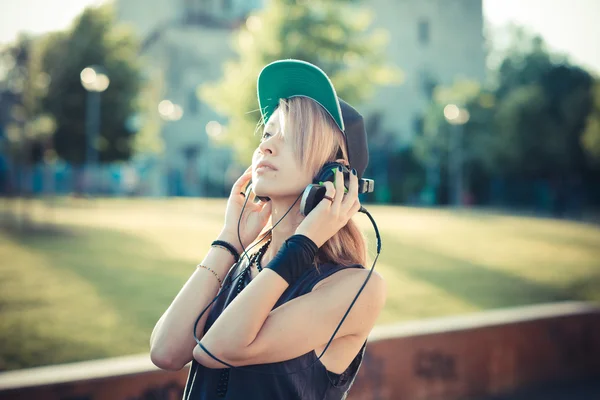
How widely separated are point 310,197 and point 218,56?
143 ft

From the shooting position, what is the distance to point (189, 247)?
10.9 metres

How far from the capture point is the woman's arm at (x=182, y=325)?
1898mm

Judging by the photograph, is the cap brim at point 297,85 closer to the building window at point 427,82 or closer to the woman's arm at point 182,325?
the woman's arm at point 182,325

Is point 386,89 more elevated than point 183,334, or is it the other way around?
point 386,89

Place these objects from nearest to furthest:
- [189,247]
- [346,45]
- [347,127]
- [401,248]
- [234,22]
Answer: [347,127], [189,247], [401,248], [346,45], [234,22]

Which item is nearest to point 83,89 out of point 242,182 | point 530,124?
point 530,124

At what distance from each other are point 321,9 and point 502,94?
70.9 feet

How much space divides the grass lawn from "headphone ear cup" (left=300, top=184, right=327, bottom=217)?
70cm

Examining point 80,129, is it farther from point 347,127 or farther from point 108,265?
point 347,127

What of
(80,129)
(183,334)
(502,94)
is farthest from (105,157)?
(183,334)

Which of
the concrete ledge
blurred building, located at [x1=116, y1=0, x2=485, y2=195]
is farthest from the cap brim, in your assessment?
blurred building, located at [x1=116, y1=0, x2=485, y2=195]

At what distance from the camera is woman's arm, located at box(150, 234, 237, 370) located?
1.90 meters

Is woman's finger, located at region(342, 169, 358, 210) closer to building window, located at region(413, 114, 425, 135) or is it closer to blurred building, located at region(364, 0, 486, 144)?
blurred building, located at region(364, 0, 486, 144)

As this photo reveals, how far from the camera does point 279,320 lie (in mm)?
1687
